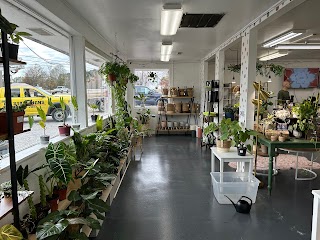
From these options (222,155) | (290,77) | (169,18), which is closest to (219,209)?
(222,155)

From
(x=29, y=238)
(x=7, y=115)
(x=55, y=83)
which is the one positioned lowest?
(x=29, y=238)

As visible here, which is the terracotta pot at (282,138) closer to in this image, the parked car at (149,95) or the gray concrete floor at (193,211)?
the gray concrete floor at (193,211)

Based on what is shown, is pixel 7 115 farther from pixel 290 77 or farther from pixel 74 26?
pixel 290 77

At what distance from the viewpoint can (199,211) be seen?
10.6ft

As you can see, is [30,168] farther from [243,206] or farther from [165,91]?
[165,91]

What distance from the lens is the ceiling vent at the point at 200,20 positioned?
3680 mm

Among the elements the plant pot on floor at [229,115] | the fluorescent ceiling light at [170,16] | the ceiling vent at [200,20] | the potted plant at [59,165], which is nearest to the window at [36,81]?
the potted plant at [59,165]

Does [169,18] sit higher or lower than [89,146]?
higher

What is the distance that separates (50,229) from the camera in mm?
1656

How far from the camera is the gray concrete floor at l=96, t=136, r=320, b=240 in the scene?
2.72 meters

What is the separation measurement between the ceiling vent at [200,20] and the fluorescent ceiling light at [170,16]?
0.76 ft

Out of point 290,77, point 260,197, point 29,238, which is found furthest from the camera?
point 290,77

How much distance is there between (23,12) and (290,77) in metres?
8.77

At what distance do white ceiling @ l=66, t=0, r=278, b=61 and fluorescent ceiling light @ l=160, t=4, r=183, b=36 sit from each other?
0.33 ft
